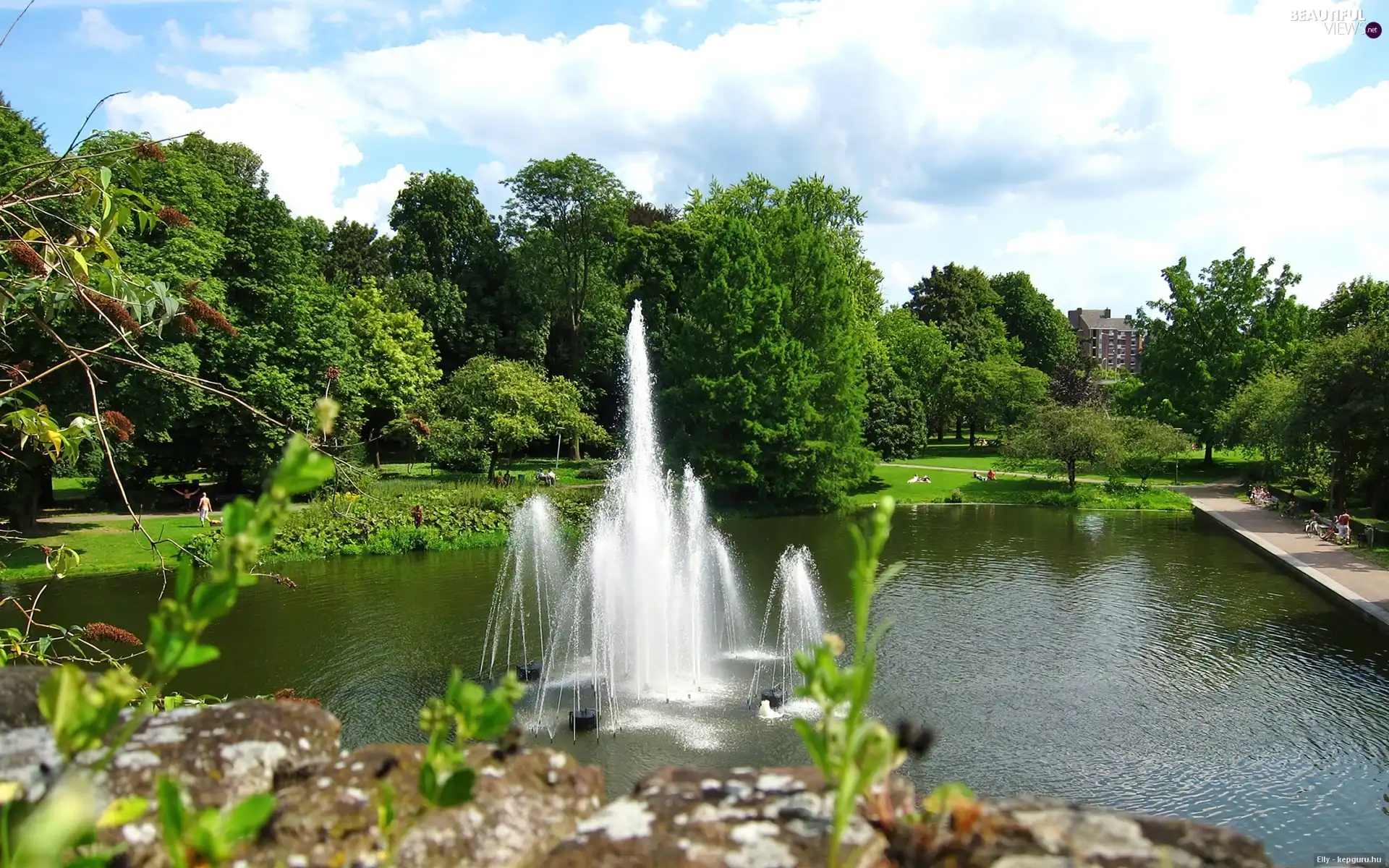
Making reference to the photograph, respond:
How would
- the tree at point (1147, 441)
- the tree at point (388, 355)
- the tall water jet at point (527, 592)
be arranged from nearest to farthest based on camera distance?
the tall water jet at point (527, 592) → the tree at point (1147, 441) → the tree at point (388, 355)

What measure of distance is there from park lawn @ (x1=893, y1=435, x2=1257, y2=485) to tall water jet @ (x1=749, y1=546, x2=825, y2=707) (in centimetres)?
2470

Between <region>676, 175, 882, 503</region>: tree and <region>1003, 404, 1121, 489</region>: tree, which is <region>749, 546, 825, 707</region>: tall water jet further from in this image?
<region>1003, 404, 1121, 489</region>: tree

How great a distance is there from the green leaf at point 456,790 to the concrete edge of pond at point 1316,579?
20.5 meters

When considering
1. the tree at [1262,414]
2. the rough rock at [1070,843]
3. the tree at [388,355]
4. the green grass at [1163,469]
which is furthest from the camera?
the green grass at [1163,469]

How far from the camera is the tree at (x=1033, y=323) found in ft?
257

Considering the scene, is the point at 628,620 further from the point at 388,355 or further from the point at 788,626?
the point at 388,355

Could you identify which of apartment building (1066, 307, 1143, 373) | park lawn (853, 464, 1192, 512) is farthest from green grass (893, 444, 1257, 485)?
apartment building (1066, 307, 1143, 373)

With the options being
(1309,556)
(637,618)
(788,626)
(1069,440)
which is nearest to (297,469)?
(637,618)

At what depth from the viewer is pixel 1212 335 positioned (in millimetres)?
47906

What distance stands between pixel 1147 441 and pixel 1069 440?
14.4ft

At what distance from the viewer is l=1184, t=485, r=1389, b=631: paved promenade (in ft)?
62.3

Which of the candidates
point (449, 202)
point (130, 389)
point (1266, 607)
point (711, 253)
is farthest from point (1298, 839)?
point (449, 202)

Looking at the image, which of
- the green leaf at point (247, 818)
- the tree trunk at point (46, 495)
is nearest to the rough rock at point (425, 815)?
the green leaf at point (247, 818)

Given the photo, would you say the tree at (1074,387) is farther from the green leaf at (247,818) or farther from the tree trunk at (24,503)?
the green leaf at (247,818)
